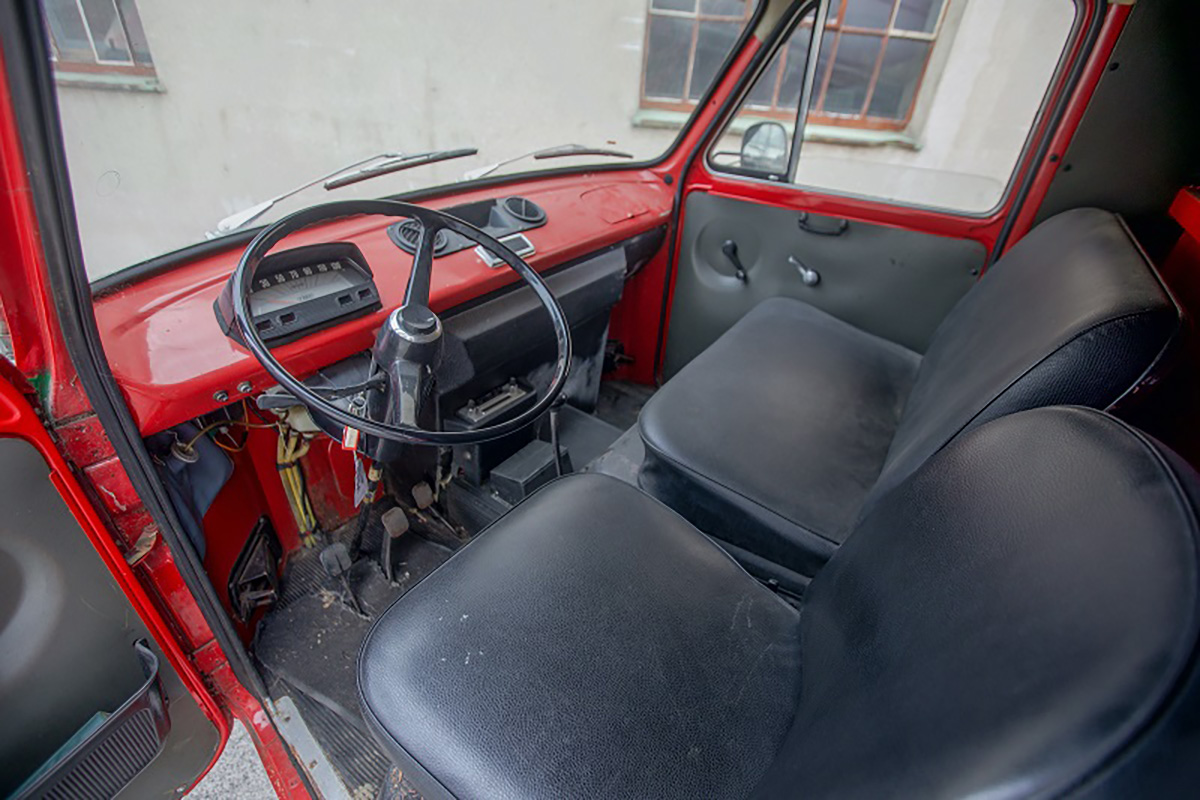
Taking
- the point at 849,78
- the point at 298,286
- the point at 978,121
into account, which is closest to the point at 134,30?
the point at 298,286

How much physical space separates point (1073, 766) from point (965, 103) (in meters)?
2.44

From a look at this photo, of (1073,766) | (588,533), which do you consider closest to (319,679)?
(588,533)

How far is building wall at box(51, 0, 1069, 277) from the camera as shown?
100cm

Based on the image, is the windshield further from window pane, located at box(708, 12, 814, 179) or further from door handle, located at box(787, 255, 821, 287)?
door handle, located at box(787, 255, 821, 287)

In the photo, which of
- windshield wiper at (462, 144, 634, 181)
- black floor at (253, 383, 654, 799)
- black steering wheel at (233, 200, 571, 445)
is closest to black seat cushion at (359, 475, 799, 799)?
black steering wheel at (233, 200, 571, 445)

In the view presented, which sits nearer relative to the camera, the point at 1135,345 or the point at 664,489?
the point at 1135,345

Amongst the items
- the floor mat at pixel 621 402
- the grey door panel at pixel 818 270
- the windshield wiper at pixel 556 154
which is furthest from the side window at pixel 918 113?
the floor mat at pixel 621 402

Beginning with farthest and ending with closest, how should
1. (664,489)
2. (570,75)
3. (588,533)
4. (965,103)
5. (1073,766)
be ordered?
(965,103)
(570,75)
(664,489)
(588,533)
(1073,766)

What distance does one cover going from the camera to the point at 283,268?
110 cm

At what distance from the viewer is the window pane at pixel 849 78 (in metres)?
1.81

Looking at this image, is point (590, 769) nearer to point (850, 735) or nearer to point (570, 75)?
point (850, 735)

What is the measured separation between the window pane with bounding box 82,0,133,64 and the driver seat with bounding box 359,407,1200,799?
945mm

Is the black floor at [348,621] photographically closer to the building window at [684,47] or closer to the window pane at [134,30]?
the window pane at [134,30]

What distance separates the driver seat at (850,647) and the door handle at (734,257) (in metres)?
1.15
